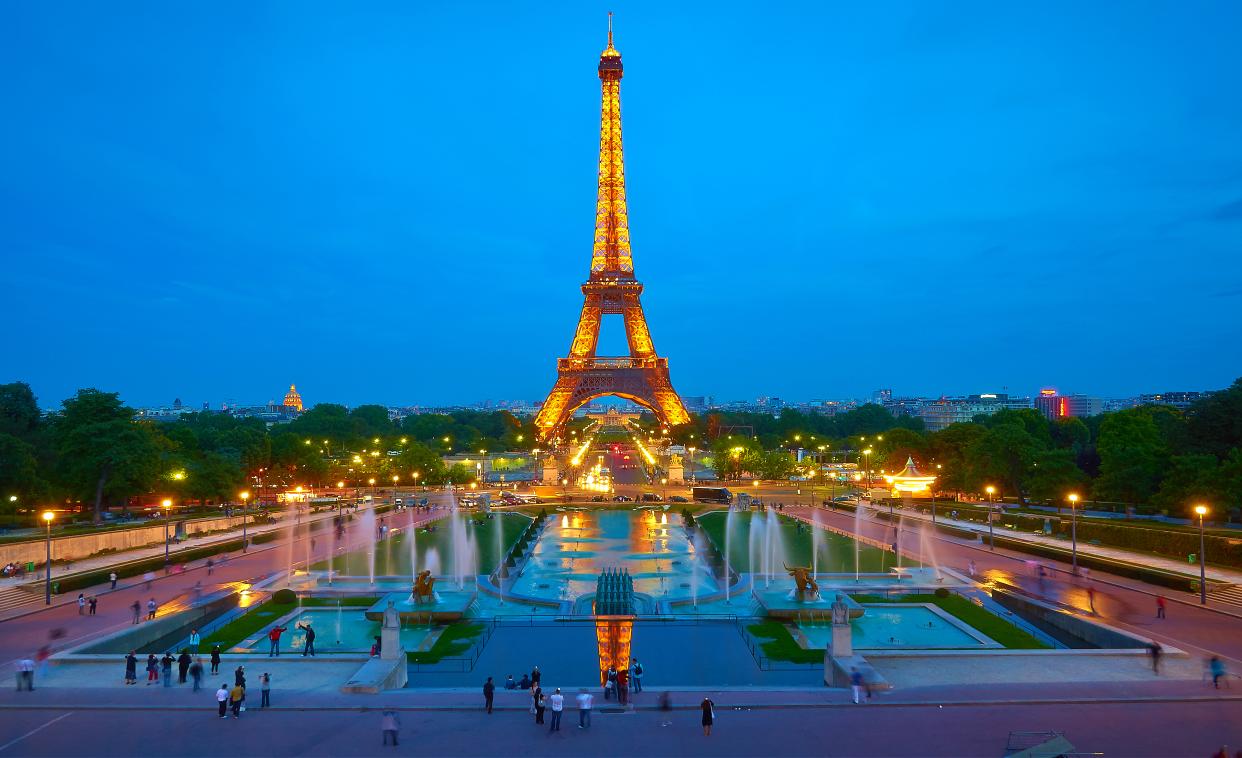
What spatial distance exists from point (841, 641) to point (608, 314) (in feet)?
251

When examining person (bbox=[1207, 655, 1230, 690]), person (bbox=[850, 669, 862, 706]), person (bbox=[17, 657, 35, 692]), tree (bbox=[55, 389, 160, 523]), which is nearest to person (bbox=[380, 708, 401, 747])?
person (bbox=[850, 669, 862, 706])

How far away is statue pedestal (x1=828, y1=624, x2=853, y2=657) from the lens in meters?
18.8

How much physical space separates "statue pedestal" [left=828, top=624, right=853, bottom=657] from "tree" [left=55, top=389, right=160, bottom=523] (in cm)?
3664

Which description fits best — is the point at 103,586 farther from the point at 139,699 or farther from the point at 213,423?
the point at 213,423

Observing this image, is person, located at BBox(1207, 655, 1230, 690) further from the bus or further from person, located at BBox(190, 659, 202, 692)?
the bus

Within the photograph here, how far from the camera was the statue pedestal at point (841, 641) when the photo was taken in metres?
18.8

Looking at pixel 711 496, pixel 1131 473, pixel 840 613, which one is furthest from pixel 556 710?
pixel 711 496

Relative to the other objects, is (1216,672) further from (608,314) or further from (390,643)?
(608,314)

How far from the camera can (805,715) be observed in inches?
626

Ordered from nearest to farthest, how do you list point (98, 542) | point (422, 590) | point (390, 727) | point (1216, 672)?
point (390, 727)
point (1216, 672)
point (422, 590)
point (98, 542)

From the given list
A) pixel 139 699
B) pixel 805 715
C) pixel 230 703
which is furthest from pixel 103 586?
pixel 805 715

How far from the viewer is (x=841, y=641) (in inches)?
739

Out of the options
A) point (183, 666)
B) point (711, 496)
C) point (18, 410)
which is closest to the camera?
point (183, 666)

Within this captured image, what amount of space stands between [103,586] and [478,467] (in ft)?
169
